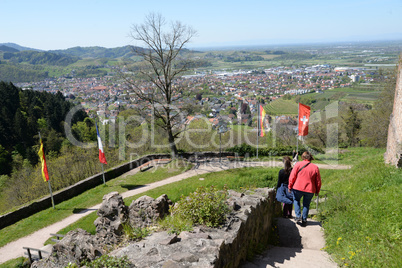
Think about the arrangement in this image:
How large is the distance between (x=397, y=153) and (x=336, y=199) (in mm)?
4364

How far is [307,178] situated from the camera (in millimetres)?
6570

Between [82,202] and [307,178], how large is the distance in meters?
12.3

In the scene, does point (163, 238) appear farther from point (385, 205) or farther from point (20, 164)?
point (20, 164)

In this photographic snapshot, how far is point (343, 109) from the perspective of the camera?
119ft

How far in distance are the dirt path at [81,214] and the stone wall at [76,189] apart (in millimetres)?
813

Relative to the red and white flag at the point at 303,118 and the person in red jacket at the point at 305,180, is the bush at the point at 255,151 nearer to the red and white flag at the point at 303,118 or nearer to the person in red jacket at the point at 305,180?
the red and white flag at the point at 303,118

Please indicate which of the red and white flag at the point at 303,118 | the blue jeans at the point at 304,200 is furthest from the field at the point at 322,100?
the blue jeans at the point at 304,200

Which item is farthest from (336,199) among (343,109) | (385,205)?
(343,109)

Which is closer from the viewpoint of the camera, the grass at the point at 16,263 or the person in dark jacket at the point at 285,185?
the person in dark jacket at the point at 285,185

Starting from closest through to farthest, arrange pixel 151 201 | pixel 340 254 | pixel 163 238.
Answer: pixel 163 238
pixel 340 254
pixel 151 201

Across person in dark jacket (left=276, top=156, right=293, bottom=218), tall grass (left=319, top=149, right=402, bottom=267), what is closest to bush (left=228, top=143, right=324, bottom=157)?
tall grass (left=319, top=149, right=402, bottom=267)

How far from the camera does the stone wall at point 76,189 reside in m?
13.2

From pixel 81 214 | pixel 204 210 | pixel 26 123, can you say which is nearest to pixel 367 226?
pixel 204 210

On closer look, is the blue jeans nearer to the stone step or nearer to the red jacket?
the red jacket
